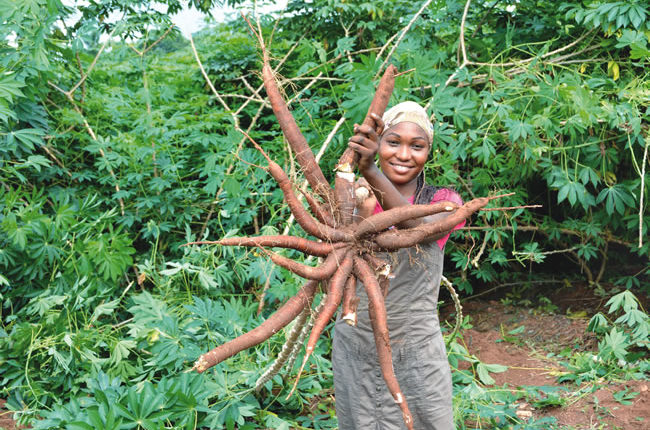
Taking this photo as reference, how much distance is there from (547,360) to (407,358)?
2.07 m

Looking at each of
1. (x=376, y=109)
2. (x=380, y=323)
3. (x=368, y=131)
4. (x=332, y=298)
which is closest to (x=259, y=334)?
(x=332, y=298)

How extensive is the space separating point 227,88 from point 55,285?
1.92m

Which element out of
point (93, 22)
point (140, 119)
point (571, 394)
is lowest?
point (571, 394)

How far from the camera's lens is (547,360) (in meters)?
3.39

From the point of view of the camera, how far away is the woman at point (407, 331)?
65.6 inches

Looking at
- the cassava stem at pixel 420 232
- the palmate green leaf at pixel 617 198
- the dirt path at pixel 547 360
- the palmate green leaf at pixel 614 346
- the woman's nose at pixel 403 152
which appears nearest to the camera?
the cassava stem at pixel 420 232

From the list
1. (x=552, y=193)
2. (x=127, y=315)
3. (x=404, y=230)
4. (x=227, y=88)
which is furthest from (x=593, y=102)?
(x=127, y=315)

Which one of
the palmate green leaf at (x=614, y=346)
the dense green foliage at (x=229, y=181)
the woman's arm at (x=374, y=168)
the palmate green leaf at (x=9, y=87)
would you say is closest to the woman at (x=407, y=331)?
the woman's arm at (x=374, y=168)

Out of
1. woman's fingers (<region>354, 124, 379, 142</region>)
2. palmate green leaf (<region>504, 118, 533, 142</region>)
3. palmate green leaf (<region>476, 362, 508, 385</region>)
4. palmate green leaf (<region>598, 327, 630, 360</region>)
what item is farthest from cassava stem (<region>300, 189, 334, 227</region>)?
palmate green leaf (<region>598, 327, 630, 360</region>)

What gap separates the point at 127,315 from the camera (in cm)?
344

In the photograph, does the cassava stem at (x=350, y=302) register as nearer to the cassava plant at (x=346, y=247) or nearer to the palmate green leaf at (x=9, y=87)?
the cassava plant at (x=346, y=247)

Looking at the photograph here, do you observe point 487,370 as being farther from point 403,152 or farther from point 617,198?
point 403,152

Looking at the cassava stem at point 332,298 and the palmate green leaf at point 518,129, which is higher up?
the palmate green leaf at point 518,129

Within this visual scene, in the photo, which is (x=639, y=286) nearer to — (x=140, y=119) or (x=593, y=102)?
(x=593, y=102)
